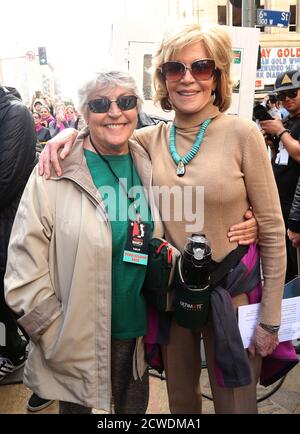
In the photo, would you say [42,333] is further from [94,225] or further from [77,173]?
[77,173]

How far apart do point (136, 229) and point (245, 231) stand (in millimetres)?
468

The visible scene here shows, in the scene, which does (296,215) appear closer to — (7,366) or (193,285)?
(193,285)

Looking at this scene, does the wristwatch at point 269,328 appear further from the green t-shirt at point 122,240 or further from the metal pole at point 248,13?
the metal pole at point 248,13

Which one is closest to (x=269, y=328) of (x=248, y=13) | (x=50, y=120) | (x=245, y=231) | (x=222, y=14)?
(x=245, y=231)

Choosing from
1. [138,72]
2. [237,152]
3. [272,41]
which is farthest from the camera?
[272,41]

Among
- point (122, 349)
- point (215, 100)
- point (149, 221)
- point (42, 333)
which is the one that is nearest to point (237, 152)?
point (215, 100)

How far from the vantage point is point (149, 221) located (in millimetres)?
1764

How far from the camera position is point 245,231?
5.63 ft

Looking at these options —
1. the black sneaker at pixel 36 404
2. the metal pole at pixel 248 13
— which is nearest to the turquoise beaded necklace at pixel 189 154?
the black sneaker at pixel 36 404

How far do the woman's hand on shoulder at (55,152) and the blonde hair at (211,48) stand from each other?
51 cm

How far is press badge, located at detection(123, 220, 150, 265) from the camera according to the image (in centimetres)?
171

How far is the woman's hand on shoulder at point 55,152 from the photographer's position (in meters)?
1.74

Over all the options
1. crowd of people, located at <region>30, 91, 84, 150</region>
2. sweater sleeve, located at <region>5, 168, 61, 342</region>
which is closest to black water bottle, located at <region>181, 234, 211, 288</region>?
sweater sleeve, located at <region>5, 168, 61, 342</region>

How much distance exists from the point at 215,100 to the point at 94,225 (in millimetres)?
800
